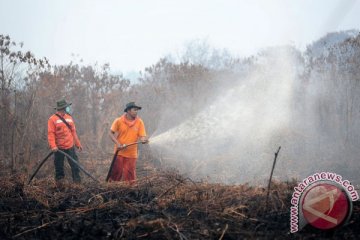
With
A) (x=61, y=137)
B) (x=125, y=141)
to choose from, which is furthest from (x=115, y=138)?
(x=61, y=137)

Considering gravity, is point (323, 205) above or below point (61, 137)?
below

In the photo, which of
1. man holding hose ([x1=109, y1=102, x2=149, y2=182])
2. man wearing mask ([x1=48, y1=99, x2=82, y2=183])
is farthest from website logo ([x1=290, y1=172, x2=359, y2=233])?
man wearing mask ([x1=48, y1=99, x2=82, y2=183])

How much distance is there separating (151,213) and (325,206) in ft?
6.42

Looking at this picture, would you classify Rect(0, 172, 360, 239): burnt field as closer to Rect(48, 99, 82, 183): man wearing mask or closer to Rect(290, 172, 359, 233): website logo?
Rect(290, 172, 359, 233): website logo

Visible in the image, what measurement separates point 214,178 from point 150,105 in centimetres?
586

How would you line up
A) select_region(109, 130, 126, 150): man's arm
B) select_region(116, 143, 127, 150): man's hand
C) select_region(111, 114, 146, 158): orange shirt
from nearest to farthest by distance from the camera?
select_region(116, 143, 127, 150): man's hand → select_region(109, 130, 126, 150): man's arm → select_region(111, 114, 146, 158): orange shirt

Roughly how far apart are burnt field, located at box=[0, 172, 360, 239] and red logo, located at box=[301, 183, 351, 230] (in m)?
0.09

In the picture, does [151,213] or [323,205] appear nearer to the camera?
[323,205]

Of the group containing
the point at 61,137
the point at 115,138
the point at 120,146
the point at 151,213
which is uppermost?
the point at 61,137

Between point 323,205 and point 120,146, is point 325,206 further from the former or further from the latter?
point 120,146

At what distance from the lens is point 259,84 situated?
14352 mm

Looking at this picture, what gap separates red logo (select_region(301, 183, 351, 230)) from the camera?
362 centimetres

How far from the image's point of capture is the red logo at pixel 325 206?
11.9 feet

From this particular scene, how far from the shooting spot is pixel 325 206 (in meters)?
3.68
